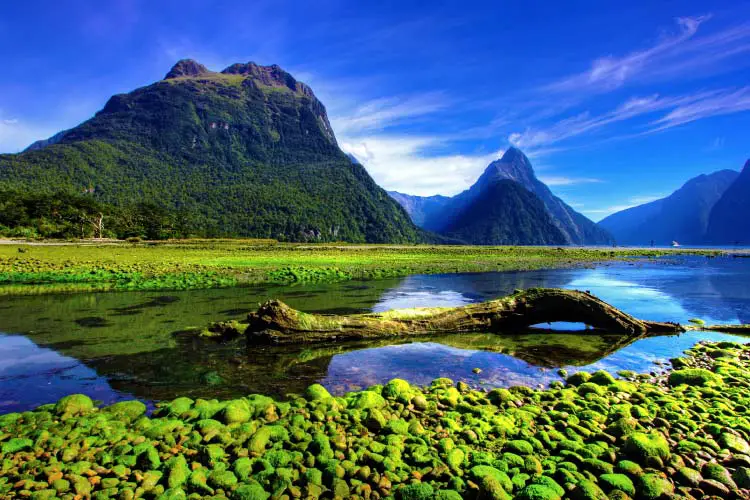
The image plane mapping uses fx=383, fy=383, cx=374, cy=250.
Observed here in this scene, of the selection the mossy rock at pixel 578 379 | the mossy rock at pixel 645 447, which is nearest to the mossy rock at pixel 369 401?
the mossy rock at pixel 645 447

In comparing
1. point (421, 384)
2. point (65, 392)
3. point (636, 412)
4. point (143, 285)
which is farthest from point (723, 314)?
point (143, 285)

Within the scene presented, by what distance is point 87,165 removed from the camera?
200m

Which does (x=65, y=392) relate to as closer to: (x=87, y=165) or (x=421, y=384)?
(x=421, y=384)

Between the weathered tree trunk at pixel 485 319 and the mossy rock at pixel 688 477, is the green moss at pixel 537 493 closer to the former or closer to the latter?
the mossy rock at pixel 688 477

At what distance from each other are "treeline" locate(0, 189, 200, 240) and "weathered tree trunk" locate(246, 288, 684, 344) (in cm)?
9968

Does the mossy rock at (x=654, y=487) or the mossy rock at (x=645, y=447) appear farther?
the mossy rock at (x=645, y=447)

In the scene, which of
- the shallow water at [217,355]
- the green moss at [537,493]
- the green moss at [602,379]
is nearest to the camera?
the green moss at [537,493]

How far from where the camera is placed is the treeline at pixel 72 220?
291ft

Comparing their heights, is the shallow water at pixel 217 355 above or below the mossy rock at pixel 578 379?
below

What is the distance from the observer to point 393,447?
20.5ft

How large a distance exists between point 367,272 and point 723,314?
94.3 ft

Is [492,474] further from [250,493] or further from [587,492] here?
[250,493]

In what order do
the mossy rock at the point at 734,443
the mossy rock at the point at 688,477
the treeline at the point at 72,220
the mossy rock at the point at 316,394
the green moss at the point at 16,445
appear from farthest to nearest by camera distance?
the treeline at the point at 72,220, the mossy rock at the point at 316,394, the mossy rock at the point at 734,443, the green moss at the point at 16,445, the mossy rock at the point at 688,477

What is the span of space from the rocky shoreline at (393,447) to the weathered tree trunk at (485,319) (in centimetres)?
555
